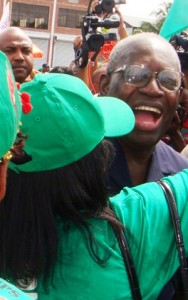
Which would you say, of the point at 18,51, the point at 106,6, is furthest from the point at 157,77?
the point at 106,6

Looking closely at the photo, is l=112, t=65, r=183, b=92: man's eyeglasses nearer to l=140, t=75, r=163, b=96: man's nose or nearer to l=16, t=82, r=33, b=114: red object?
l=140, t=75, r=163, b=96: man's nose

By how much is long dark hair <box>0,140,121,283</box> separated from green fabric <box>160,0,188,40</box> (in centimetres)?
168

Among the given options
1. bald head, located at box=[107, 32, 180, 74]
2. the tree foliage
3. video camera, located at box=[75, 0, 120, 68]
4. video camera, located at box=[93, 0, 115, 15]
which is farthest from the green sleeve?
the tree foliage

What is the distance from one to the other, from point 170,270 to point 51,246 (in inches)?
12.8

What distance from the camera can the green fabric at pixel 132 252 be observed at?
134cm

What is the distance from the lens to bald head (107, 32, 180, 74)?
198cm

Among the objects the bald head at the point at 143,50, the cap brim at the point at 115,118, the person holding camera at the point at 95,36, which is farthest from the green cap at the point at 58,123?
the person holding camera at the point at 95,36

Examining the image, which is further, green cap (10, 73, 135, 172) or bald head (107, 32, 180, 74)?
bald head (107, 32, 180, 74)

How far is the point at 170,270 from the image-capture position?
4.67ft

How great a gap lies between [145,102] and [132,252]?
71 centimetres

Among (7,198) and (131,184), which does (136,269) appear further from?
(131,184)

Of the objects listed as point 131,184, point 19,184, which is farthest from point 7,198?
point 131,184

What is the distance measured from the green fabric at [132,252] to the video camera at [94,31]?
9.52ft

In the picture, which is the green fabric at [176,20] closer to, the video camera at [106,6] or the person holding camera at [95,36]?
the person holding camera at [95,36]
